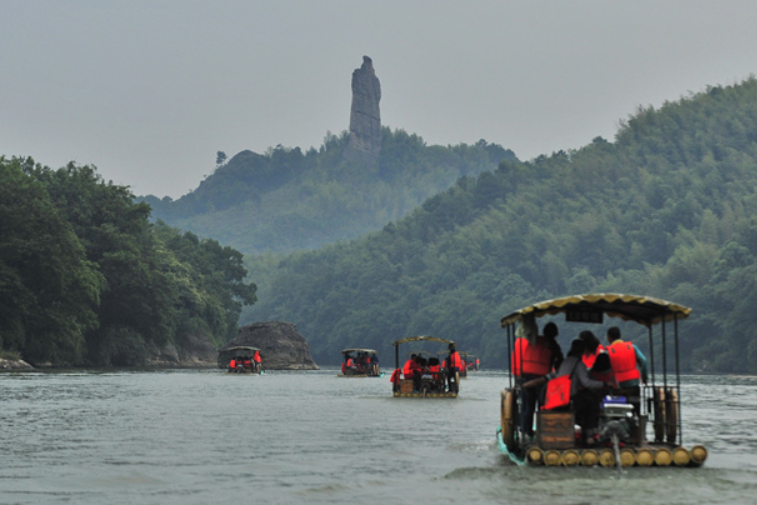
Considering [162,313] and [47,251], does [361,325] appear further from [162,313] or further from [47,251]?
[47,251]

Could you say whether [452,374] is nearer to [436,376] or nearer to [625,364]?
[436,376]

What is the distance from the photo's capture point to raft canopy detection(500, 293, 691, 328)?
64.1 feet

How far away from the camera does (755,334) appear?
360 feet

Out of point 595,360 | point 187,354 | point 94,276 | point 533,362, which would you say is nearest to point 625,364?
point 595,360

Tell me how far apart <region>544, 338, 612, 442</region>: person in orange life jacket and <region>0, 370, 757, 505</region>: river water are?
139cm

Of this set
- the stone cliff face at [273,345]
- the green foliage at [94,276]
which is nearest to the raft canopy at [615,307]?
the green foliage at [94,276]

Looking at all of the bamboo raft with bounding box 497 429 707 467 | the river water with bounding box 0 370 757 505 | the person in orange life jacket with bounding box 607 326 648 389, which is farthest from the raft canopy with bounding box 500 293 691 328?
the river water with bounding box 0 370 757 505

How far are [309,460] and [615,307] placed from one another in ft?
20.8

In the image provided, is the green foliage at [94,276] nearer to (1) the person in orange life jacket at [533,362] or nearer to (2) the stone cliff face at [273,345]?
(2) the stone cliff face at [273,345]

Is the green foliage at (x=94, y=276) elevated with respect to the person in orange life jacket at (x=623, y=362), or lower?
elevated

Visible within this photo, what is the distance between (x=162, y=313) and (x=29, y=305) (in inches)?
999

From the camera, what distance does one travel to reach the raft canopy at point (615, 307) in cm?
1955

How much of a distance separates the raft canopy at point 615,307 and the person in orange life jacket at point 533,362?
55cm

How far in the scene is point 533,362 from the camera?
21.5 metres
